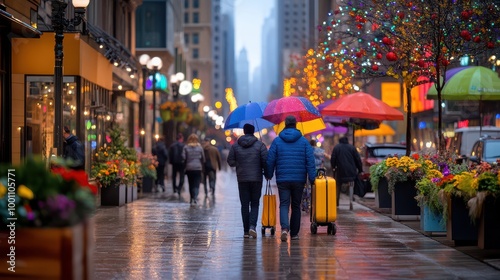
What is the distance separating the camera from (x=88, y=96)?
27938mm

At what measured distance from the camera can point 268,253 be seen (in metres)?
14.1

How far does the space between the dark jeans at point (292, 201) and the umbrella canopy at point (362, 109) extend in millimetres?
11596

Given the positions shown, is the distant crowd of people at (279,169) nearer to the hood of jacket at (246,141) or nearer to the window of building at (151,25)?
the hood of jacket at (246,141)

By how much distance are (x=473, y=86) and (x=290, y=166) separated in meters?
9.95

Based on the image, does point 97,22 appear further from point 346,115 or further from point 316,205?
point 316,205

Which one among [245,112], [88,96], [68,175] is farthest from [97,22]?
[68,175]

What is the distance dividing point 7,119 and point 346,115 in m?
10.2

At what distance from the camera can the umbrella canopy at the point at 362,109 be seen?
27.5 meters

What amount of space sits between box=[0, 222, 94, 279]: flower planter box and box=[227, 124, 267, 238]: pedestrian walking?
926 cm

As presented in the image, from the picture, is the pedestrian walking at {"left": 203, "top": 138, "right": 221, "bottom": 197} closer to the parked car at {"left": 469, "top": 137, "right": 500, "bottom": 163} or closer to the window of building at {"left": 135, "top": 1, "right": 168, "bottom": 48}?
the parked car at {"left": 469, "top": 137, "right": 500, "bottom": 163}

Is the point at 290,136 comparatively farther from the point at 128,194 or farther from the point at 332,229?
the point at 128,194

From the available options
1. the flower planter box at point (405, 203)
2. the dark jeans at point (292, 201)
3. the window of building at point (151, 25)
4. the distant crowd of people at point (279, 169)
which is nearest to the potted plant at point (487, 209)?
the distant crowd of people at point (279, 169)

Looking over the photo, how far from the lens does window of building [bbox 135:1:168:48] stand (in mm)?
74125

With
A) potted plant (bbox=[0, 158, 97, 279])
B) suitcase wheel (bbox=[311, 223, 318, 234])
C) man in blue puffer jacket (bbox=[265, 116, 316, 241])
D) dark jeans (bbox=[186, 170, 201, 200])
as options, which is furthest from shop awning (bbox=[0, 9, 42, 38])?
potted plant (bbox=[0, 158, 97, 279])
